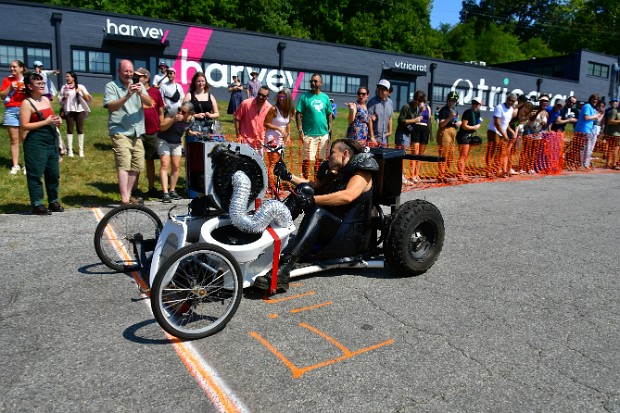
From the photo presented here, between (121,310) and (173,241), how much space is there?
654 mm

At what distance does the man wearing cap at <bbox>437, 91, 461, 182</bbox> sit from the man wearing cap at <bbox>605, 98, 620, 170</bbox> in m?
6.19

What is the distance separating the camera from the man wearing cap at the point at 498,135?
1156cm

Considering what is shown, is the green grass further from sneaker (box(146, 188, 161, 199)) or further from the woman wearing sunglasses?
the woman wearing sunglasses

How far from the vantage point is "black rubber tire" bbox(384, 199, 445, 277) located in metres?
4.66

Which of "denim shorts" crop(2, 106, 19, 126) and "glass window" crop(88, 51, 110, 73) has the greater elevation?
"glass window" crop(88, 51, 110, 73)

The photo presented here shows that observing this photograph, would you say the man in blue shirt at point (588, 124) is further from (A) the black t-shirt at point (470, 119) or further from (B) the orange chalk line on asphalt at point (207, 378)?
(B) the orange chalk line on asphalt at point (207, 378)

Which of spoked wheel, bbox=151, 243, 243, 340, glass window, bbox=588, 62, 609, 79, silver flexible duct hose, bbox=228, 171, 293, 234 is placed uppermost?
glass window, bbox=588, 62, 609, 79

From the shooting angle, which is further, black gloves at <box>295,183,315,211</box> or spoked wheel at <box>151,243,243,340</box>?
black gloves at <box>295,183,315,211</box>

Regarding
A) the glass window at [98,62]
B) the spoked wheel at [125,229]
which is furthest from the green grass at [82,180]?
the glass window at [98,62]

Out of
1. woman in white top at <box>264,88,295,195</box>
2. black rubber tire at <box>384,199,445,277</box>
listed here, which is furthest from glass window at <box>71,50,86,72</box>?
black rubber tire at <box>384,199,445,277</box>

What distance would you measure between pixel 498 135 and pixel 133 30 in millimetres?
19595

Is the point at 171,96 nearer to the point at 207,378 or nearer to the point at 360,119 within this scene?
the point at 360,119

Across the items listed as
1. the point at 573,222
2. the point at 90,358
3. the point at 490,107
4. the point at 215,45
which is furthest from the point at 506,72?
the point at 90,358

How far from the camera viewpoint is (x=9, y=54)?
2261cm
